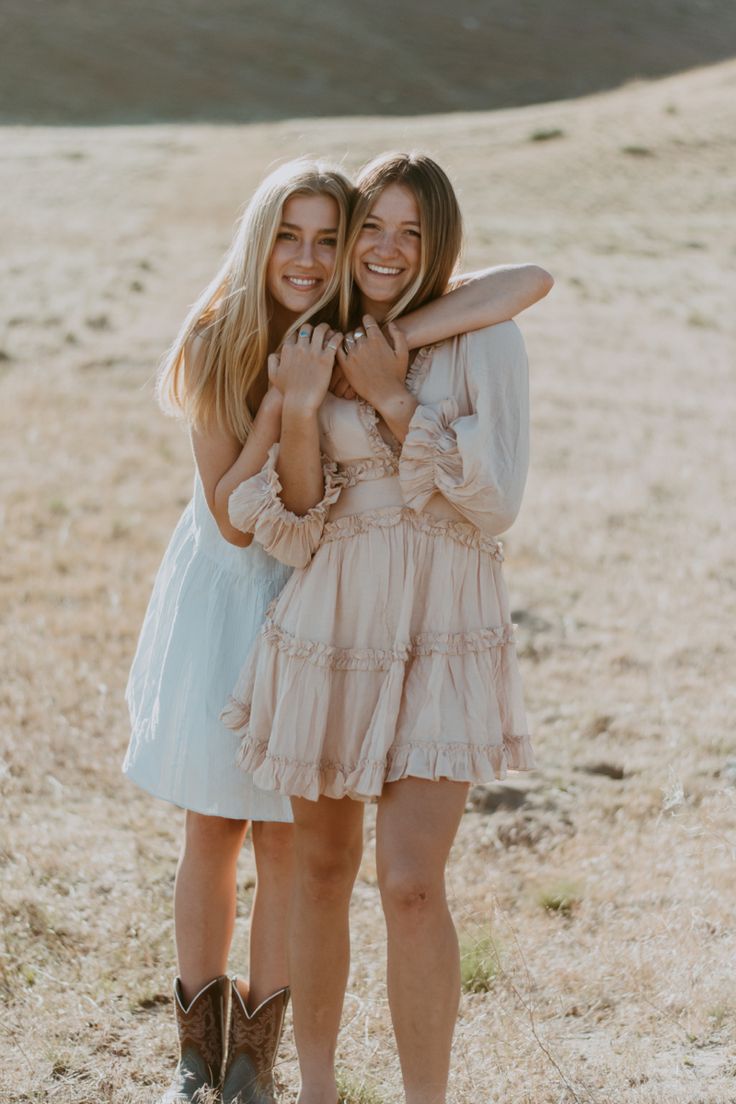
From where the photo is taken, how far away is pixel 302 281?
332cm

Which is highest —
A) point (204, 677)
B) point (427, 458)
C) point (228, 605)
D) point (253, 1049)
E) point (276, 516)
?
point (427, 458)

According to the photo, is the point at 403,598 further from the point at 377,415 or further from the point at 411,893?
the point at 411,893

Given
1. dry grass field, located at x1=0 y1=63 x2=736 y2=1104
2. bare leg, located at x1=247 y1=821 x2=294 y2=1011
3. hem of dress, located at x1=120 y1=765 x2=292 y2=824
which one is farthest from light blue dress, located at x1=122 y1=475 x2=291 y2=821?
dry grass field, located at x1=0 y1=63 x2=736 y2=1104

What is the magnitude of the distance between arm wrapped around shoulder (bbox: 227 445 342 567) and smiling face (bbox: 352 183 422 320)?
462 millimetres

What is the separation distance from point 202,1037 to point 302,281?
1902 millimetres

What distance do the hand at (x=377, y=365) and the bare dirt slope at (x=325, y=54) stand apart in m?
40.9

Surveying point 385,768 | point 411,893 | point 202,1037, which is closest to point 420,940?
point 411,893

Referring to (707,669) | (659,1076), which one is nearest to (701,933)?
(659,1076)

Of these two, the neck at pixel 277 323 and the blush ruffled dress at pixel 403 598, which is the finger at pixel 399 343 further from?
the neck at pixel 277 323

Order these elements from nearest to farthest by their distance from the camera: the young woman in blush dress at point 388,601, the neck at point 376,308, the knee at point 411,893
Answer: the knee at point 411,893, the young woman in blush dress at point 388,601, the neck at point 376,308

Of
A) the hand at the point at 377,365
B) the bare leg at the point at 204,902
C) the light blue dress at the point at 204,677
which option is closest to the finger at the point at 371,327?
the hand at the point at 377,365

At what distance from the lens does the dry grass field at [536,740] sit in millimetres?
3639

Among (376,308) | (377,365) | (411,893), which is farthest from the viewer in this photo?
(376,308)

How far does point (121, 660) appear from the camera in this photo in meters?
6.72
